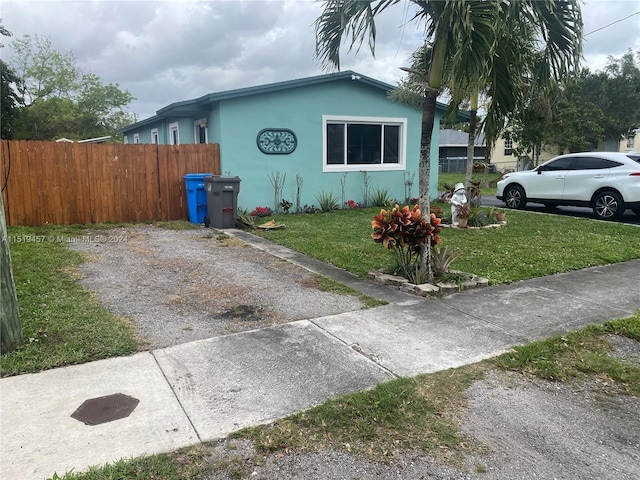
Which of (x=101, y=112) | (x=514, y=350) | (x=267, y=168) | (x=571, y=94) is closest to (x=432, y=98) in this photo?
(x=514, y=350)

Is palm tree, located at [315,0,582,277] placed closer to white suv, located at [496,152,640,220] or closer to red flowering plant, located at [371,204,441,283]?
red flowering plant, located at [371,204,441,283]

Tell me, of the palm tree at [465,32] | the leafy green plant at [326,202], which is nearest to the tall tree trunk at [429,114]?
the palm tree at [465,32]

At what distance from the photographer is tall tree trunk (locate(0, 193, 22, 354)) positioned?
3738 millimetres

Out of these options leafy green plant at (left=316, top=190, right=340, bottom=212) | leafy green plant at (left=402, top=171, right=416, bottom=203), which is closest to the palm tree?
leafy green plant at (left=316, top=190, right=340, bottom=212)

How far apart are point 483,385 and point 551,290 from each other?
296cm

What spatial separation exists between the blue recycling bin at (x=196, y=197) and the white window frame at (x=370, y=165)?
11.8 feet

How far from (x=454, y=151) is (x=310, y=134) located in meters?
38.2

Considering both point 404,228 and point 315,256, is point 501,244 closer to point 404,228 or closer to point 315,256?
point 315,256

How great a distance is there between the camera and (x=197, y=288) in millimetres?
5863

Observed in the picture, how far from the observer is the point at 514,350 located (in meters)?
4.02

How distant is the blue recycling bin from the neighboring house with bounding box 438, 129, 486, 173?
3171 centimetres

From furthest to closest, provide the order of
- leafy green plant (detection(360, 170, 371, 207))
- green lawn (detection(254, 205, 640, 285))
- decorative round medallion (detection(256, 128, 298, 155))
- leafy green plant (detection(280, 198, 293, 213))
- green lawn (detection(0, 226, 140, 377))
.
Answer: leafy green plant (detection(360, 170, 371, 207)) < leafy green plant (detection(280, 198, 293, 213)) < decorative round medallion (detection(256, 128, 298, 155)) < green lawn (detection(254, 205, 640, 285)) < green lawn (detection(0, 226, 140, 377))

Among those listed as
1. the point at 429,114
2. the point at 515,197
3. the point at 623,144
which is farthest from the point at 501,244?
the point at 623,144

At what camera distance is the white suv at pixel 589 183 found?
11430mm
